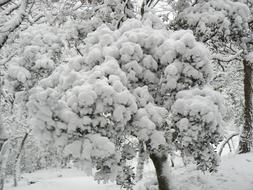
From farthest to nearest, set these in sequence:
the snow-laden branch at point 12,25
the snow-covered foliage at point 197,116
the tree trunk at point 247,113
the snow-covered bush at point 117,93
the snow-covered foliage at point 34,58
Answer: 1. the tree trunk at point 247,113
2. the snow-covered foliage at point 34,58
3. the snow-laden branch at point 12,25
4. the snow-covered foliage at point 197,116
5. the snow-covered bush at point 117,93

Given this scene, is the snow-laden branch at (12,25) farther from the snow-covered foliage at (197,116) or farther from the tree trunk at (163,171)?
the tree trunk at (163,171)

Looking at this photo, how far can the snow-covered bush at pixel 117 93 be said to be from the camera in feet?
22.0

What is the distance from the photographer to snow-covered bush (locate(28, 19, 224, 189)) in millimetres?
6691

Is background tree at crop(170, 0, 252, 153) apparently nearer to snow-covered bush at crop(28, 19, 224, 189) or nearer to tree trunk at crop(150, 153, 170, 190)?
snow-covered bush at crop(28, 19, 224, 189)

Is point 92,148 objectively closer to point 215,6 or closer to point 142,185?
point 215,6

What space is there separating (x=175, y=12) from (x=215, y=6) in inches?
58.9

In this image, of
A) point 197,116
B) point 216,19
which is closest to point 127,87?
point 197,116

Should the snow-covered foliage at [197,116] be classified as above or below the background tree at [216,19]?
below

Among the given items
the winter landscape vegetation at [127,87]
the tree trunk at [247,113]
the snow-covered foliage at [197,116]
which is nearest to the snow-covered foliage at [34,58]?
the winter landscape vegetation at [127,87]

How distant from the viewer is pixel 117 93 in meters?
6.79

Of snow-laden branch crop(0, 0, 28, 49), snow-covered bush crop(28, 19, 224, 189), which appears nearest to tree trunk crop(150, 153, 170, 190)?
snow-covered bush crop(28, 19, 224, 189)

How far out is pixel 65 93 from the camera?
722 cm

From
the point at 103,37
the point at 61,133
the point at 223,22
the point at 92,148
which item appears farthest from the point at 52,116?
the point at 223,22

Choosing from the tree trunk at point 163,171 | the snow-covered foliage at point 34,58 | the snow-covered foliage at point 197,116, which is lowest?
the tree trunk at point 163,171
